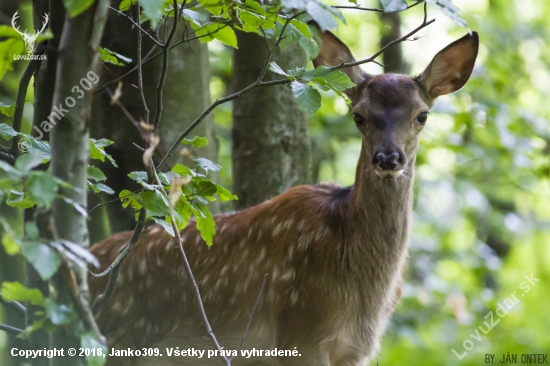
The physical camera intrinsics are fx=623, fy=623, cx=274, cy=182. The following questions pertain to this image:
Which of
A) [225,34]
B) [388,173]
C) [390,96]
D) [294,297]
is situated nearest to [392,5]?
[225,34]

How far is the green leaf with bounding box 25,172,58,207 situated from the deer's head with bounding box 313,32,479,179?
294cm

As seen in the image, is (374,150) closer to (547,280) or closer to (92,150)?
(92,150)

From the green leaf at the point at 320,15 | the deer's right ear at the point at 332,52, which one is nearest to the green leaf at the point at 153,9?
the green leaf at the point at 320,15

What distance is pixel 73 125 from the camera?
2.55 m

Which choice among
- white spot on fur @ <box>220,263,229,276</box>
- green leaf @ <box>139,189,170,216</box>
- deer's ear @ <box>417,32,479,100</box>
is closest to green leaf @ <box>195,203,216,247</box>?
green leaf @ <box>139,189,170,216</box>

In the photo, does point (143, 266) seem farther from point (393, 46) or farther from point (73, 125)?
point (393, 46)

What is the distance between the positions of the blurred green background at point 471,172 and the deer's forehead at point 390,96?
280 centimetres

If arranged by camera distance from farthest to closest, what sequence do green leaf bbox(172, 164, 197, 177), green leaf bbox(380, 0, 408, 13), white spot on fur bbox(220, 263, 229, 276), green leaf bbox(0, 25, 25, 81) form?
white spot on fur bbox(220, 263, 229, 276)
green leaf bbox(172, 164, 197, 177)
green leaf bbox(380, 0, 408, 13)
green leaf bbox(0, 25, 25, 81)

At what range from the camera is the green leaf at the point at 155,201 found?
3033 mm

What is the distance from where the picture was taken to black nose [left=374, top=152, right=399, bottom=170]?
4.66 meters

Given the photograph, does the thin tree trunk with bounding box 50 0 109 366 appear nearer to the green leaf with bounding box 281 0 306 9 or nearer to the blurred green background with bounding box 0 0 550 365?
the green leaf with bounding box 281 0 306 9

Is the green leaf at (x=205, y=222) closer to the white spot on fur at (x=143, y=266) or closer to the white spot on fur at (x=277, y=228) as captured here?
the white spot on fur at (x=277, y=228)

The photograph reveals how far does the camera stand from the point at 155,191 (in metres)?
3.10

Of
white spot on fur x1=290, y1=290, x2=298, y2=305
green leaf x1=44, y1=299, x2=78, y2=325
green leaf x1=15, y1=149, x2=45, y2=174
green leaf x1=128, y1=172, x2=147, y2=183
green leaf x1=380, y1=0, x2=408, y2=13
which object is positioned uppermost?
green leaf x1=380, y1=0, x2=408, y2=13
